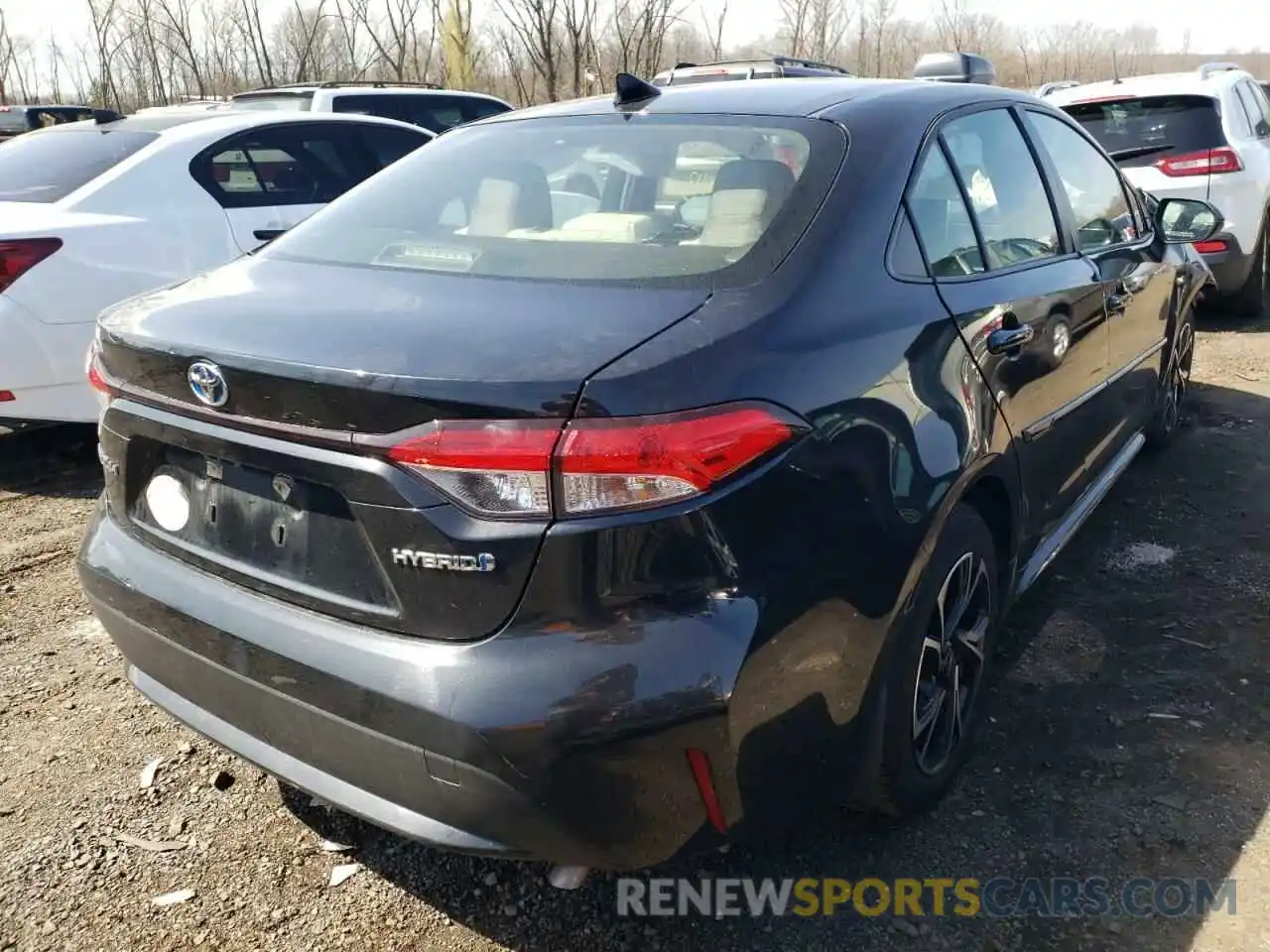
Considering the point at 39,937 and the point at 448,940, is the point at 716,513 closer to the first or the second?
the point at 448,940

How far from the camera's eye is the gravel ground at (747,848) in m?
2.19

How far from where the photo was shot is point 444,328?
1873 mm

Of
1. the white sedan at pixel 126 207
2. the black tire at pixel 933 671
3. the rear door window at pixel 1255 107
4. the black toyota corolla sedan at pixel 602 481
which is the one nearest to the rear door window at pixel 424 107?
the white sedan at pixel 126 207

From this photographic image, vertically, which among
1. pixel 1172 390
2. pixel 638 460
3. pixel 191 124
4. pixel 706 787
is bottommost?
pixel 1172 390

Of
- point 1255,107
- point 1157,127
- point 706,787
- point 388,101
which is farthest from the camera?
point 388,101

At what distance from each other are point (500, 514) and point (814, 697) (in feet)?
2.16

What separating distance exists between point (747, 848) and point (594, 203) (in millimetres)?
1547

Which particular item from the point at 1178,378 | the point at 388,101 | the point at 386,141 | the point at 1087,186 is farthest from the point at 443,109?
the point at 1087,186

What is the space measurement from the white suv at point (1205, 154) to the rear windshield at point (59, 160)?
5836mm

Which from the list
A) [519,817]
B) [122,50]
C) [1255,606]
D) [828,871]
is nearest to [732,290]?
[519,817]

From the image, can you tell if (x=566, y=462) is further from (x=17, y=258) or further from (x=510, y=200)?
(x=17, y=258)

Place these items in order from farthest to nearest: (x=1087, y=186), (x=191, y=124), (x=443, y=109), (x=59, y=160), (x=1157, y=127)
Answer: (x=443, y=109) → (x=1157, y=127) → (x=191, y=124) → (x=59, y=160) → (x=1087, y=186)

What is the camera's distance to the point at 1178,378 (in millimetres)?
4883

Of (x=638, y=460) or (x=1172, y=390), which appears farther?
(x=1172, y=390)
